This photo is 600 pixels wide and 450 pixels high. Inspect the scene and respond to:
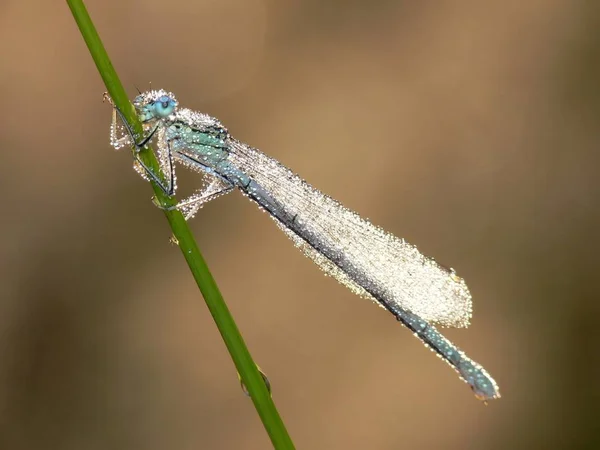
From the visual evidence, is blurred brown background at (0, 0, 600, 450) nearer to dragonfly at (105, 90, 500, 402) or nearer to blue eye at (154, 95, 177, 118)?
dragonfly at (105, 90, 500, 402)

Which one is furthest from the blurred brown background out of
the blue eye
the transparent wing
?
the blue eye

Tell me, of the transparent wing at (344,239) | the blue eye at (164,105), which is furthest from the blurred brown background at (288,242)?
the blue eye at (164,105)

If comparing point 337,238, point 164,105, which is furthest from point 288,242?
point 164,105

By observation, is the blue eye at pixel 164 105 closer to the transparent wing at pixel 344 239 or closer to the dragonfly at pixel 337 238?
the dragonfly at pixel 337 238

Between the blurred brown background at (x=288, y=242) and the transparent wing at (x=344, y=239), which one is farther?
the blurred brown background at (x=288, y=242)

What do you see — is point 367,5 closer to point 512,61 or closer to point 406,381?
point 512,61

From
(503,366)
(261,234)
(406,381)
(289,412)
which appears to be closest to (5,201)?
(261,234)
